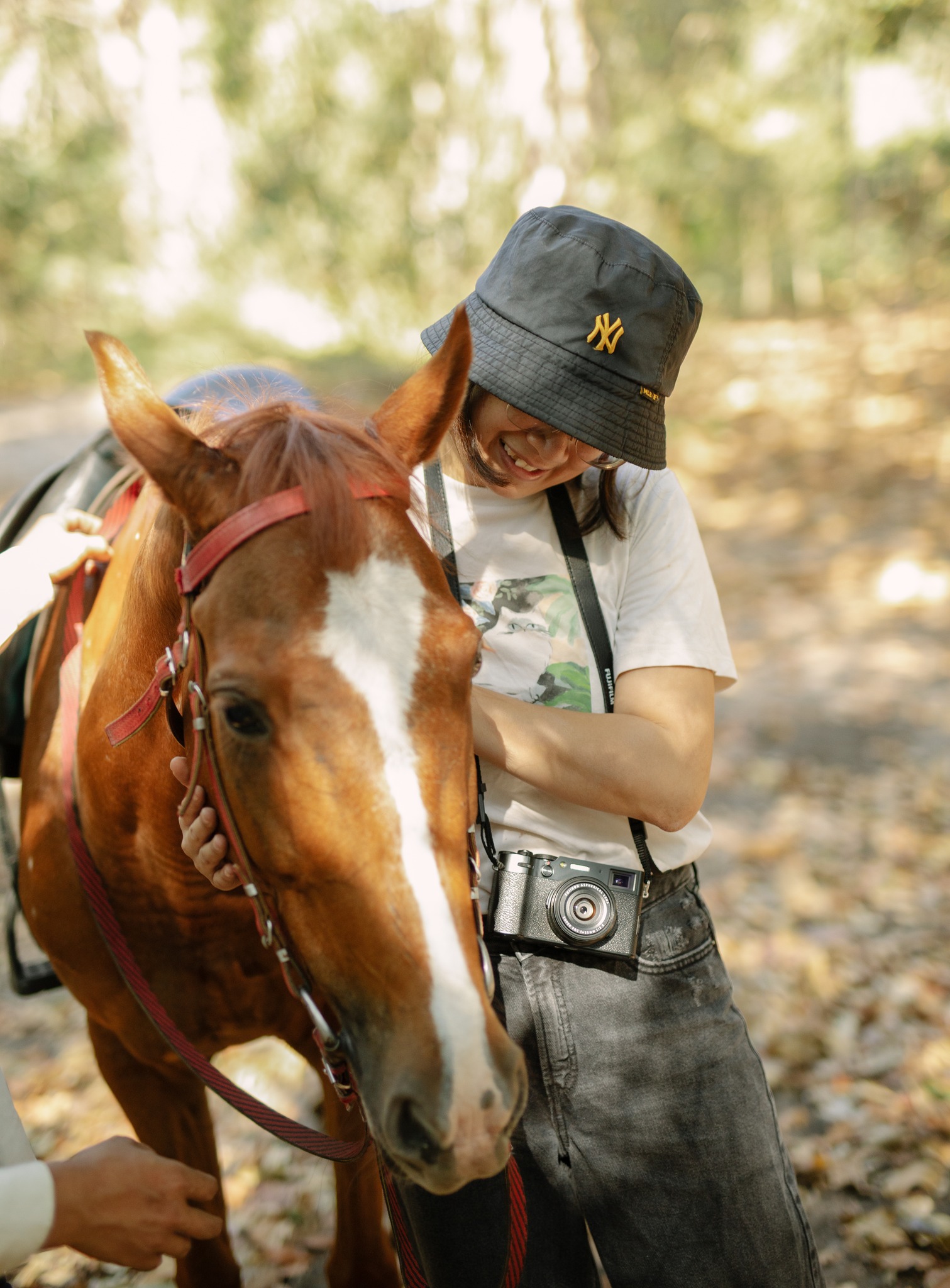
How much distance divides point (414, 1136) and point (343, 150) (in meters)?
16.1

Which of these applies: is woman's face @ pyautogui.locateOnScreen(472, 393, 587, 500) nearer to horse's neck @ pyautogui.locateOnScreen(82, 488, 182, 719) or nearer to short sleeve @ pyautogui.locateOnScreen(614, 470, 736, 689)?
short sleeve @ pyautogui.locateOnScreen(614, 470, 736, 689)

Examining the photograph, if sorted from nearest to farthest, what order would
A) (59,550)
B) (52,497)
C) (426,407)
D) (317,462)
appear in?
(317,462) < (426,407) < (59,550) < (52,497)

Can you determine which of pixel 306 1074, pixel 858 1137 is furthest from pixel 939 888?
pixel 306 1074

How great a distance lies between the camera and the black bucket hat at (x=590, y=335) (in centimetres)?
160

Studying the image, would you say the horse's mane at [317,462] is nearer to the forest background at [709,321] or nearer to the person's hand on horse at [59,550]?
the forest background at [709,321]

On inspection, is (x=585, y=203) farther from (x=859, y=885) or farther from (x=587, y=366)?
(x=587, y=366)

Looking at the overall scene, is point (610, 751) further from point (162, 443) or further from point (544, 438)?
point (162, 443)

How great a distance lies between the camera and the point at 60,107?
52.0 feet

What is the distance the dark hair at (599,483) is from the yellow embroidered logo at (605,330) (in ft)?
0.78

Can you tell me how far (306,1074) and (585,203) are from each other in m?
9.78

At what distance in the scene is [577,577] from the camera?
174 cm

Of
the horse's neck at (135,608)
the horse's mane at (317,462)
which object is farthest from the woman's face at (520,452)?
the horse's neck at (135,608)

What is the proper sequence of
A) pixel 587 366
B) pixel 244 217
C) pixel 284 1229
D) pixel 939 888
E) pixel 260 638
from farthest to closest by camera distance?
pixel 244 217 → pixel 939 888 → pixel 284 1229 → pixel 587 366 → pixel 260 638

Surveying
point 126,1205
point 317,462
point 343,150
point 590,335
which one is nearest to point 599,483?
point 590,335
